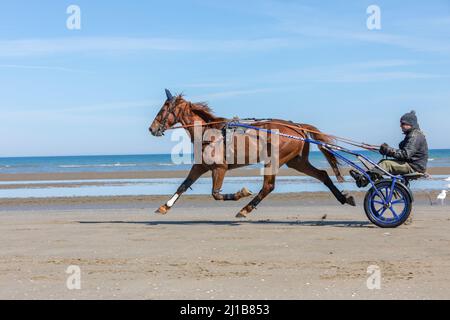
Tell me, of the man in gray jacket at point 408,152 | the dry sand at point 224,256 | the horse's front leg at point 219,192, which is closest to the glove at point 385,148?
the man in gray jacket at point 408,152

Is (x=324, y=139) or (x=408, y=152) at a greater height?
(x=324, y=139)

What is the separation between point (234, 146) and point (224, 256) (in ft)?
11.5

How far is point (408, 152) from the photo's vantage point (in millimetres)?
10406

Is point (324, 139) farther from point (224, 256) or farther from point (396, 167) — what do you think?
point (224, 256)

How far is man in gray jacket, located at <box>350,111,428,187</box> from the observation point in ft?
34.2

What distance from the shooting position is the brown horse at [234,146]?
37.8 ft

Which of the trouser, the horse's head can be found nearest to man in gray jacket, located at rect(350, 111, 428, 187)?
the trouser

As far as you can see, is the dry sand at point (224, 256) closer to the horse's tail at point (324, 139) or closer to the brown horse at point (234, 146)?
the brown horse at point (234, 146)

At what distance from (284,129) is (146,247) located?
11.9 feet

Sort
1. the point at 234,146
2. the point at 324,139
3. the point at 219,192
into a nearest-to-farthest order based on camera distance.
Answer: the point at 219,192 → the point at 234,146 → the point at 324,139

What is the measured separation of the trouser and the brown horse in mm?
1259

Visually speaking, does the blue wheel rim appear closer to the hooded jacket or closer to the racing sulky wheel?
the racing sulky wheel

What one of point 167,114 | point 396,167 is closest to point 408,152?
point 396,167
